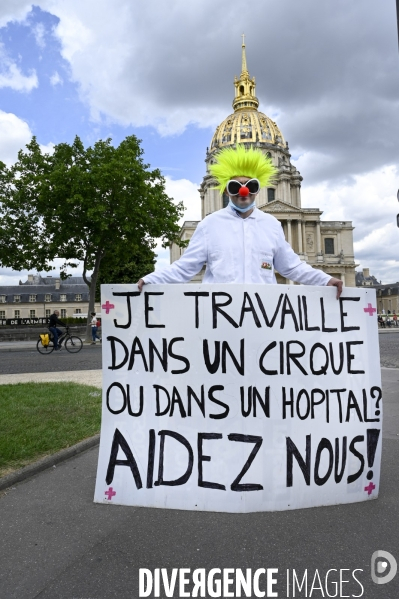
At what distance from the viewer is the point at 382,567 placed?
2449 millimetres

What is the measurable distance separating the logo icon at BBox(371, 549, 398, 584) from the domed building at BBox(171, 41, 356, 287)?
6842cm

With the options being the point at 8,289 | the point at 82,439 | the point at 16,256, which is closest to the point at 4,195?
the point at 16,256

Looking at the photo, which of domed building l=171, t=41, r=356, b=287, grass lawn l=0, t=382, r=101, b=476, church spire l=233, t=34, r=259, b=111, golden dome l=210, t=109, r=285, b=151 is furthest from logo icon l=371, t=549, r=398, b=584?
church spire l=233, t=34, r=259, b=111

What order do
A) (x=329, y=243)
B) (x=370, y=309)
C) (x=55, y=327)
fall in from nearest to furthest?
1. (x=370, y=309)
2. (x=55, y=327)
3. (x=329, y=243)

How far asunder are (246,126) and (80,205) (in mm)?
78459

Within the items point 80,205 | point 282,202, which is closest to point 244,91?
point 282,202

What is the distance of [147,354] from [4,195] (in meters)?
25.9

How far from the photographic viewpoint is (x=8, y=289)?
93.4m

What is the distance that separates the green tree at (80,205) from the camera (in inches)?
966

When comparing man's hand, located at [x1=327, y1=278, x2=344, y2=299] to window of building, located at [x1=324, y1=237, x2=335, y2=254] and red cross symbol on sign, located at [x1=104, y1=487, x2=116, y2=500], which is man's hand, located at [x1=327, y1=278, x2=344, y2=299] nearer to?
red cross symbol on sign, located at [x1=104, y1=487, x2=116, y2=500]

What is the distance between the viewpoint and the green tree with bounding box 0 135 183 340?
24547mm

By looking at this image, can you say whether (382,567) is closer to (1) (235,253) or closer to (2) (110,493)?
(2) (110,493)

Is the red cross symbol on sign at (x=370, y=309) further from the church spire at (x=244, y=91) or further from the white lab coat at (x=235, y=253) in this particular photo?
the church spire at (x=244, y=91)

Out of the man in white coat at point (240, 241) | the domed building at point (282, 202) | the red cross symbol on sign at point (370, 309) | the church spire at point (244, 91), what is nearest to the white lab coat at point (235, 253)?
the man in white coat at point (240, 241)
